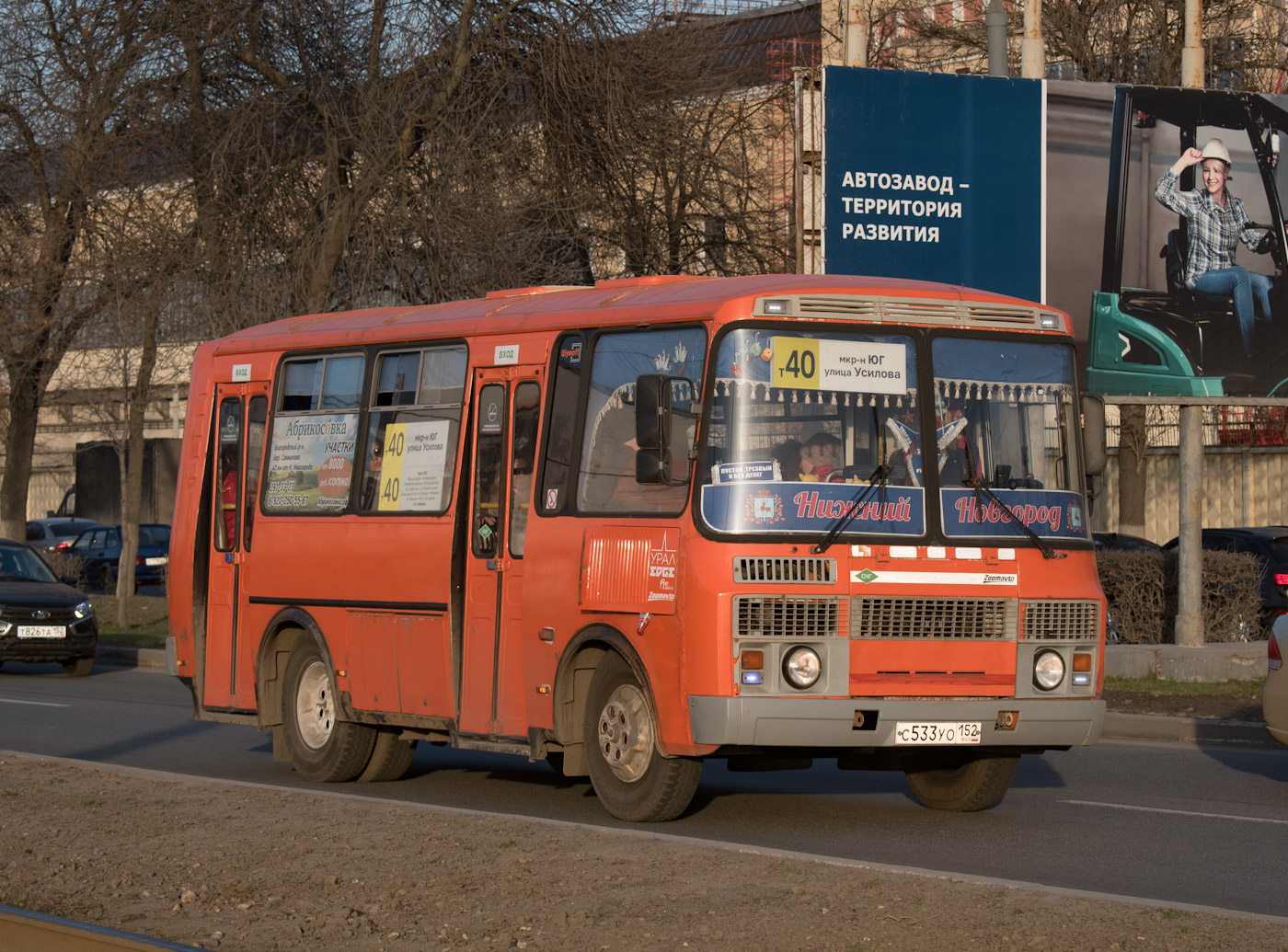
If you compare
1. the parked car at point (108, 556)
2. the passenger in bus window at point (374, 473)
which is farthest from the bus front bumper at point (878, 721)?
the parked car at point (108, 556)

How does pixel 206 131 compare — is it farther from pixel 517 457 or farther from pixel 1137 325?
pixel 517 457

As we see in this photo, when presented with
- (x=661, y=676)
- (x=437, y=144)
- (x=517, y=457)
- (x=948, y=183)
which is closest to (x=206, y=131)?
(x=437, y=144)

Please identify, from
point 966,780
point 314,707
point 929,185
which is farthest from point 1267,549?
point 314,707

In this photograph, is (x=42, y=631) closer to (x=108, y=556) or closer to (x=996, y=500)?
(x=996, y=500)

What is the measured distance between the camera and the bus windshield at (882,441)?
30.0 ft

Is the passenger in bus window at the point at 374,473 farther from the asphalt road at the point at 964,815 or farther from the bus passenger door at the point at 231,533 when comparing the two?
the asphalt road at the point at 964,815

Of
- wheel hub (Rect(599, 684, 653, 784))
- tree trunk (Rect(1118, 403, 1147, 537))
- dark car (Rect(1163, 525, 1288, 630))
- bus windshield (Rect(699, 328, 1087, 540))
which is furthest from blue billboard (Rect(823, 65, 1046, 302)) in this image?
tree trunk (Rect(1118, 403, 1147, 537))

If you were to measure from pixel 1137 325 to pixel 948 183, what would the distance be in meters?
2.49

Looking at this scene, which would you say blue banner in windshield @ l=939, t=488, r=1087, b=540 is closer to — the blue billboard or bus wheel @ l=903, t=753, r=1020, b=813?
bus wheel @ l=903, t=753, r=1020, b=813

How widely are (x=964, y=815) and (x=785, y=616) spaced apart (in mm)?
2209

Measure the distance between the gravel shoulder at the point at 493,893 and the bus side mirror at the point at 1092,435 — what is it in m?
3.27

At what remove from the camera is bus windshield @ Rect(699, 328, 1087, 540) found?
913 centimetres

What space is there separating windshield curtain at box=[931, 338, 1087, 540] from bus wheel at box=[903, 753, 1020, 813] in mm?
1499

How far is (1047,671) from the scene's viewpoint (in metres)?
9.54
